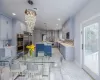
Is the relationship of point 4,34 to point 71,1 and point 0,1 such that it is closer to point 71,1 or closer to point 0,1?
point 0,1

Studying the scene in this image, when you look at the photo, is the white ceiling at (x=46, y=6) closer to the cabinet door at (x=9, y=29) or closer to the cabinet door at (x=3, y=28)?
the cabinet door at (x=3, y=28)

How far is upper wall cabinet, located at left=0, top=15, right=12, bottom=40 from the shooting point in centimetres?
606

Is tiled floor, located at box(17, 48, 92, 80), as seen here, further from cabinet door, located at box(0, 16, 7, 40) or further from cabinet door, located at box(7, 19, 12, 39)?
cabinet door, located at box(7, 19, 12, 39)

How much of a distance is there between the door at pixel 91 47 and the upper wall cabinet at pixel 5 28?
13.8 feet

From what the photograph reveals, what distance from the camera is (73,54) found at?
6.67 meters

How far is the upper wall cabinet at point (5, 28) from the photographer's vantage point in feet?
19.9

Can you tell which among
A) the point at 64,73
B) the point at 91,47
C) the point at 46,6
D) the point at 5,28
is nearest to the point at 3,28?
the point at 5,28

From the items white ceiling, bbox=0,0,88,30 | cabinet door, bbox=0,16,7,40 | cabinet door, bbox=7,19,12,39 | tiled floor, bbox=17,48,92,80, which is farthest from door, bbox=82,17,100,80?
cabinet door, bbox=7,19,12,39

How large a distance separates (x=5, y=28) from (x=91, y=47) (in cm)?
479

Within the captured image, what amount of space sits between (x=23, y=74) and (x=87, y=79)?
221 cm

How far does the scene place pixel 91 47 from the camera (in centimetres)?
Answer: 420

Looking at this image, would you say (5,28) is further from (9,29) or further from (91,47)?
(91,47)

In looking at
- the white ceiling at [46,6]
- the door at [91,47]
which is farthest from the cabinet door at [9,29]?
the door at [91,47]

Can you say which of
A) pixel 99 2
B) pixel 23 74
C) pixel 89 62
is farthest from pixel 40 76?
pixel 99 2
